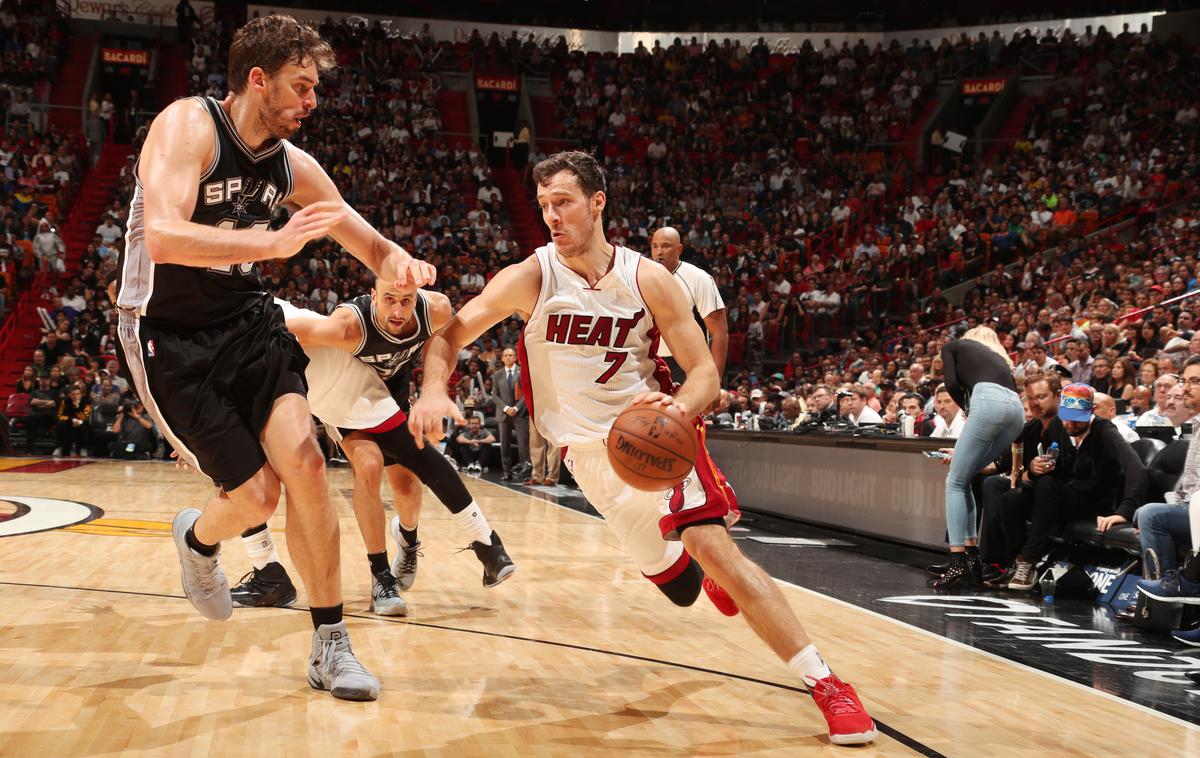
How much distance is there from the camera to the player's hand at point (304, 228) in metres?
2.95

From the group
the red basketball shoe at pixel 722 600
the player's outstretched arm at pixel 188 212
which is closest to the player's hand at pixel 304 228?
the player's outstretched arm at pixel 188 212

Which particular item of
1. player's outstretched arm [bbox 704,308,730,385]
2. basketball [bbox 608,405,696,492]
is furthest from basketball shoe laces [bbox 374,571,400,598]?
basketball [bbox 608,405,696,492]

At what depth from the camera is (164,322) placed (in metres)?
3.42

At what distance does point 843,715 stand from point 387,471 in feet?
9.29

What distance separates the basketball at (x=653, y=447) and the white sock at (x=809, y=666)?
68 cm

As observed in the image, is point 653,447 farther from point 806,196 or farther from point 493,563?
point 806,196

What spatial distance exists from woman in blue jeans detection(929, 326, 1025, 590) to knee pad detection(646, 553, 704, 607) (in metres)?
2.76

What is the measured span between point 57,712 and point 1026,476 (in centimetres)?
541

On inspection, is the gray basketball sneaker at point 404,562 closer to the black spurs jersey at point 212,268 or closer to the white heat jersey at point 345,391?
the white heat jersey at point 345,391

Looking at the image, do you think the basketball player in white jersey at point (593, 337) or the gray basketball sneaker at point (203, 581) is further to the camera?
the gray basketball sneaker at point (203, 581)

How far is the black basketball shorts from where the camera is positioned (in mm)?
3361

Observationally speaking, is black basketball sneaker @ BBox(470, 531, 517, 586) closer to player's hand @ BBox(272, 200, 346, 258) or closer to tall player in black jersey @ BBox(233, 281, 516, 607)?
tall player in black jersey @ BBox(233, 281, 516, 607)

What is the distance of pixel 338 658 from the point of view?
3.44m

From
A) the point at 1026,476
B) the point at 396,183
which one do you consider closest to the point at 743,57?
the point at 396,183
